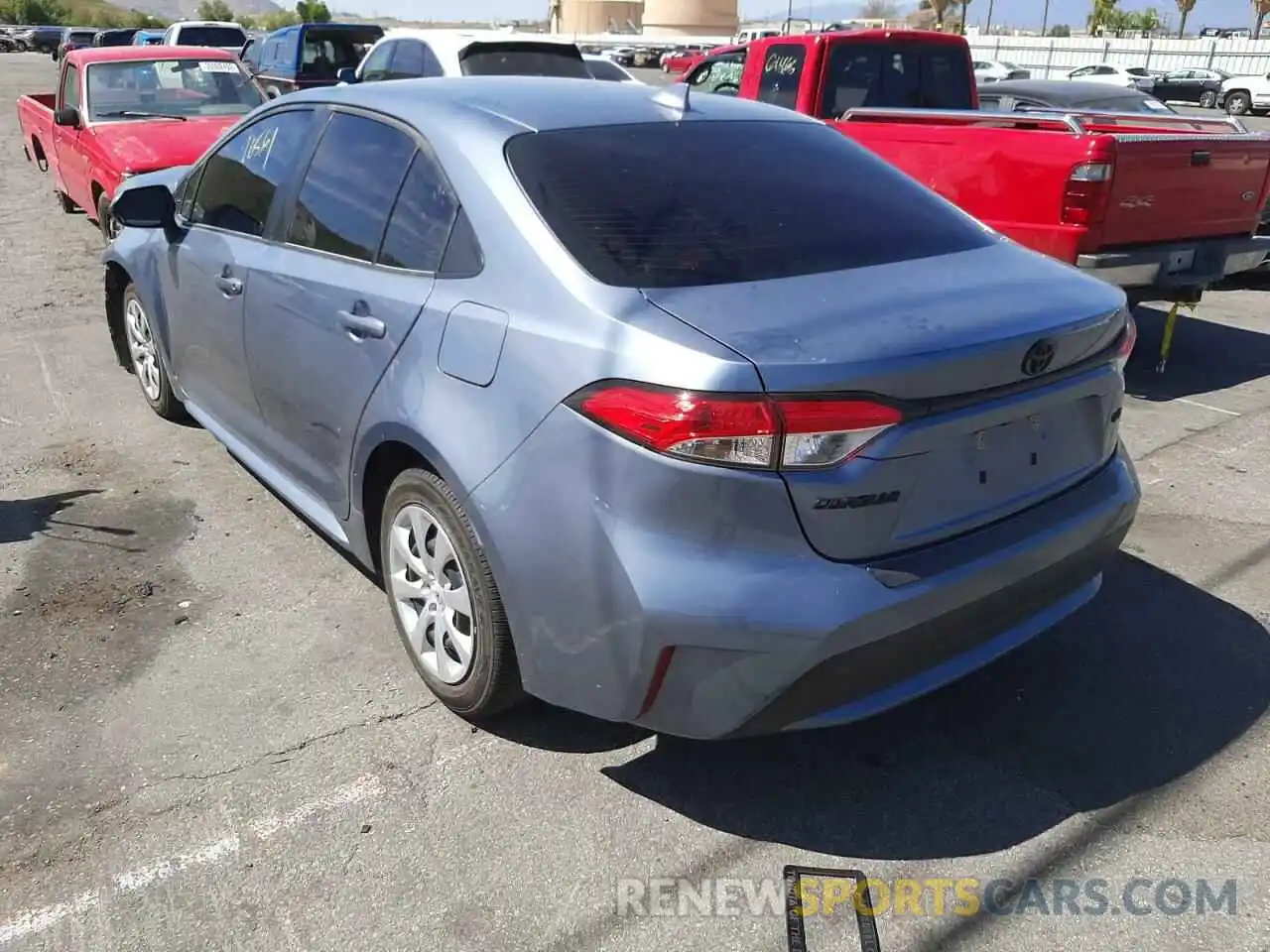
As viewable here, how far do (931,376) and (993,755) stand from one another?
1.23 meters

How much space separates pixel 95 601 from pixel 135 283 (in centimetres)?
192

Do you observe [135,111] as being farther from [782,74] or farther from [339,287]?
[339,287]

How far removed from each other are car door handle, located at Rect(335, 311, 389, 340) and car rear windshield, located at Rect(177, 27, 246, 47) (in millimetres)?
22674

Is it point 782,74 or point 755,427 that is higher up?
point 782,74

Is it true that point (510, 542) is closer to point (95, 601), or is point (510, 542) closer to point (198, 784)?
point (198, 784)

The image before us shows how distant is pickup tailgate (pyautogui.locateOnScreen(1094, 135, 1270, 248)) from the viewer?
584 cm

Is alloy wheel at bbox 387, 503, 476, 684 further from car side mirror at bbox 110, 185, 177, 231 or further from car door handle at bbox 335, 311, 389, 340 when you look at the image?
car side mirror at bbox 110, 185, 177, 231

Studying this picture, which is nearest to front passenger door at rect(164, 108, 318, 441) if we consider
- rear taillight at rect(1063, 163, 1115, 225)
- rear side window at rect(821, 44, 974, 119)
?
rear taillight at rect(1063, 163, 1115, 225)

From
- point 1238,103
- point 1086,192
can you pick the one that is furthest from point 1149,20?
point 1086,192

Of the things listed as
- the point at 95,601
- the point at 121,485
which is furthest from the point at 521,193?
the point at 121,485

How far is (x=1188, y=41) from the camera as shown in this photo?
5388 centimetres

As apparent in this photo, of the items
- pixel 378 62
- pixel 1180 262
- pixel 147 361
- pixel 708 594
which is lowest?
pixel 147 361

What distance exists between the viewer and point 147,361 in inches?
214

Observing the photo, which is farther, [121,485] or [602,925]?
[121,485]
